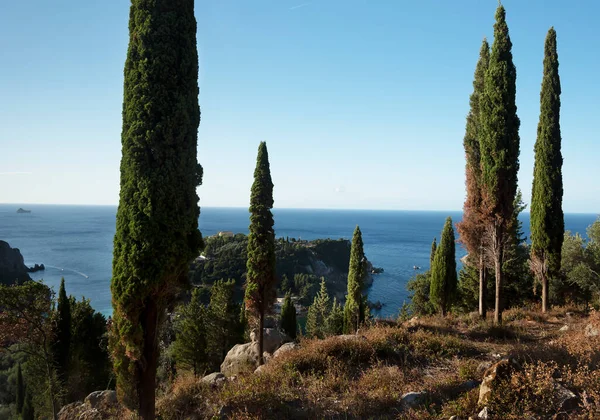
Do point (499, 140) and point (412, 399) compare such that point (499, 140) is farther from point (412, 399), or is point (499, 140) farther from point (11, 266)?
point (11, 266)

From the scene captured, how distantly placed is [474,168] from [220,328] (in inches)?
863

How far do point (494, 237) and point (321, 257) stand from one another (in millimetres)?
79709

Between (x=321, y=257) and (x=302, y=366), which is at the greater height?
(x=302, y=366)

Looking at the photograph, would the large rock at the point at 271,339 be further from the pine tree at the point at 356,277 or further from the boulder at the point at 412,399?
the boulder at the point at 412,399

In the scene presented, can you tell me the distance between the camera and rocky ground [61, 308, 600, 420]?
226 inches

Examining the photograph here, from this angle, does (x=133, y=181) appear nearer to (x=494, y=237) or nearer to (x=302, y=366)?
(x=302, y=366)

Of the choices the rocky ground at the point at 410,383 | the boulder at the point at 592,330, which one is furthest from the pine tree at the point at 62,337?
the boulder at the point at 592,330

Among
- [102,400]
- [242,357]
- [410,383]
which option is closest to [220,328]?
[242,357]

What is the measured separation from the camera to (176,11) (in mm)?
8445

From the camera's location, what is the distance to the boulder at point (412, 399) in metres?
6.40

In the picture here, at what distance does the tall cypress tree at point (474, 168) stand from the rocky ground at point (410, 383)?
6.05 metres

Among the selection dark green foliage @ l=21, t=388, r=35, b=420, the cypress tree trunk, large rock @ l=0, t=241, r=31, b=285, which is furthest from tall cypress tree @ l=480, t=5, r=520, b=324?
large rock @ l=0, t=241, r=31, b=285

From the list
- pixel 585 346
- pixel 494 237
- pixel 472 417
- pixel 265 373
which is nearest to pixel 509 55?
pixel 494 237

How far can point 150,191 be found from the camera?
7879 mm
